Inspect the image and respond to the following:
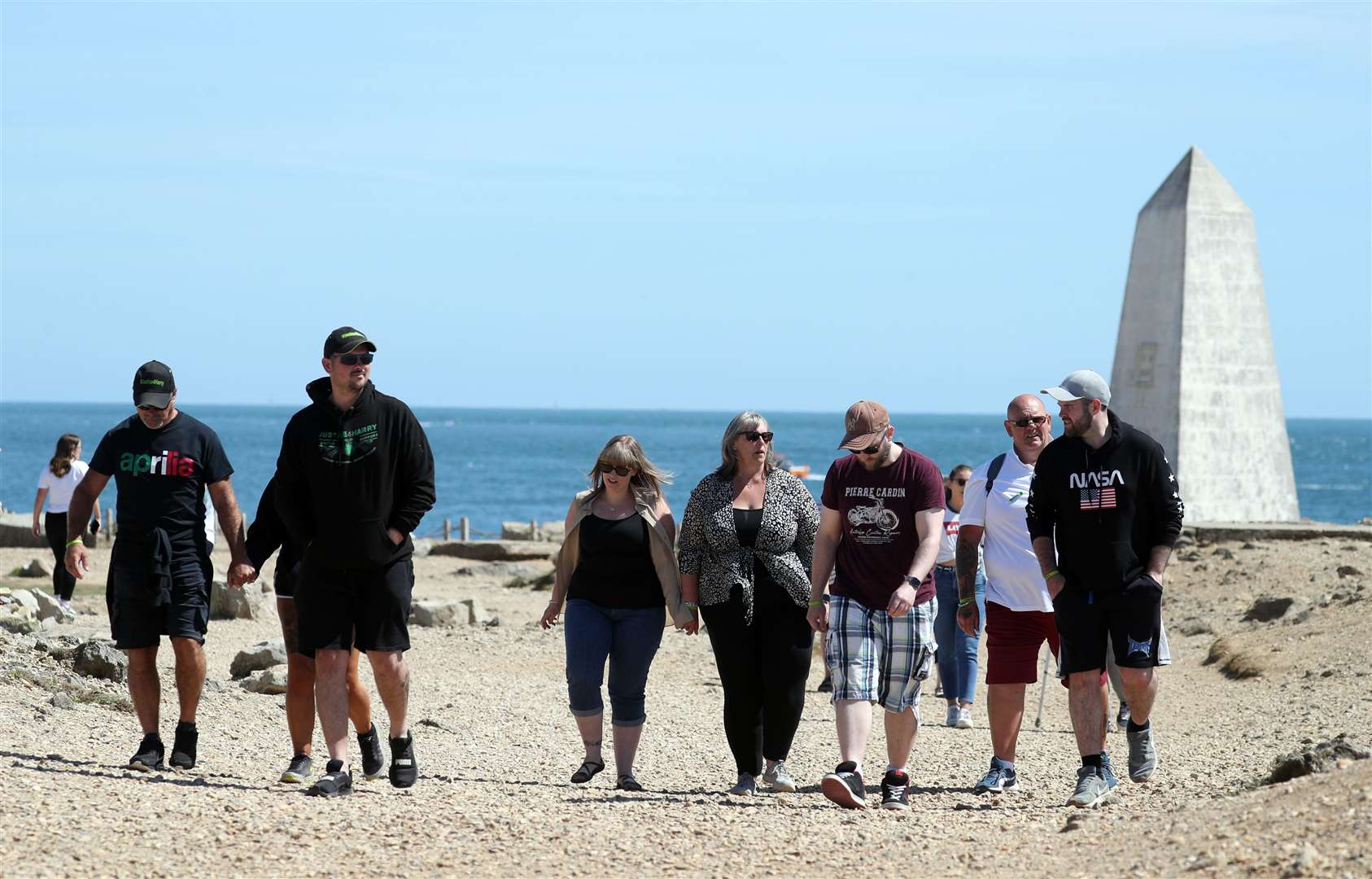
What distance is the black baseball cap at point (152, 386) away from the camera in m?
6.96

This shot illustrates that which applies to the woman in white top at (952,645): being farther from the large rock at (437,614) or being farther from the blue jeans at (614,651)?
the large rock at (437,614)

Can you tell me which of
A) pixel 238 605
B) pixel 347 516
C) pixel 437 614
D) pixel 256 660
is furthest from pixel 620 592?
pixel 238 605

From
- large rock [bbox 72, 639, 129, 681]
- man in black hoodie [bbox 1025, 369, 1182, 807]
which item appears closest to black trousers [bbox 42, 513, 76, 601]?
large rock [bbox 72, 639, 129, 681]

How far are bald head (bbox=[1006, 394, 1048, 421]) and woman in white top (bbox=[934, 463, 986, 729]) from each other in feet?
8.22

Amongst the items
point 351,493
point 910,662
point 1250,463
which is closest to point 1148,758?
point 910,662

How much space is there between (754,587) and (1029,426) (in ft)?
4.51

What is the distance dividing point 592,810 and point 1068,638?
201cm

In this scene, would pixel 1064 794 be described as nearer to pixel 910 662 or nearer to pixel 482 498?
pixel 910 662

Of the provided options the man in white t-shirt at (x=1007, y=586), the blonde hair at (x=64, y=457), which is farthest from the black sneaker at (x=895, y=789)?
the blonde hair at (x=64, y=457)

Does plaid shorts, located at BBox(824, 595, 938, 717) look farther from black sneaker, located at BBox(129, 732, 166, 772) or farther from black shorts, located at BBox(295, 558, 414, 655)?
black sneaker, located at BBox(129, 732, 166, 772)

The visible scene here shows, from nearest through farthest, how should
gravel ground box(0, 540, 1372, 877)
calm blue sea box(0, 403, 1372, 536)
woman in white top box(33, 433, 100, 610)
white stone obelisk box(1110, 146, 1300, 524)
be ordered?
gravel ground box(0, 540, 1372, 877)
woman in white top box(33, 433, 100, 610)
white stone obelisk box(1110, 146, 1300, 524)
calm blue sea box(0, 403, 1372, 536)

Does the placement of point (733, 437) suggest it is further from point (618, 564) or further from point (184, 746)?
point (184, 746)

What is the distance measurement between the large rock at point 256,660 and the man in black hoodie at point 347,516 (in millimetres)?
4284

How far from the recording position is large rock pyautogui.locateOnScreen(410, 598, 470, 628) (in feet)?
48.4
